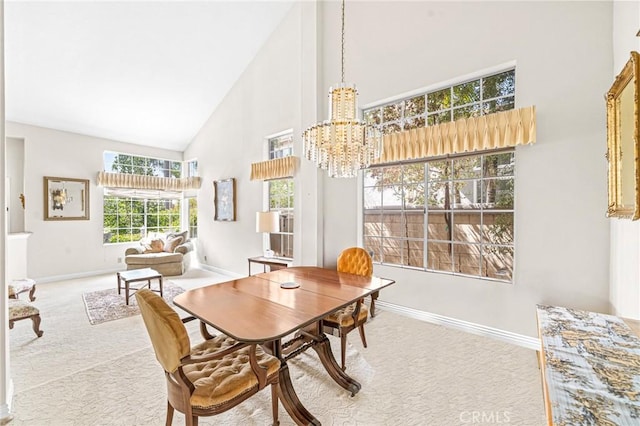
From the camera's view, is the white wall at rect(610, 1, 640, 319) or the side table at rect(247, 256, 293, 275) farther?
the side table at rect(247, 256, 293, 275)

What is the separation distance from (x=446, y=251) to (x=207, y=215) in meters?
5.15

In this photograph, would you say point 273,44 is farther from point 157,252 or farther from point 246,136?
point 157,252

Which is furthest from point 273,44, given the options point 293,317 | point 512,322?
point 512,322

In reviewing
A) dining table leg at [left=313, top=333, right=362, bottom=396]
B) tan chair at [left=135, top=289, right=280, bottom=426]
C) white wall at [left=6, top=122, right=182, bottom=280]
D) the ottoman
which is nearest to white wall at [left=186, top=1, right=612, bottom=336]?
dining table leg at [left=313, top=333, right=362, bottom=396]

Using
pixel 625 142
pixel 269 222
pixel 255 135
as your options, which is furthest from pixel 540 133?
pixel 255 135

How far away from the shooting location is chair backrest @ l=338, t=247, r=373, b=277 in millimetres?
2815

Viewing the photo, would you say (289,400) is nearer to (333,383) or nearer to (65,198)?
(333,383)

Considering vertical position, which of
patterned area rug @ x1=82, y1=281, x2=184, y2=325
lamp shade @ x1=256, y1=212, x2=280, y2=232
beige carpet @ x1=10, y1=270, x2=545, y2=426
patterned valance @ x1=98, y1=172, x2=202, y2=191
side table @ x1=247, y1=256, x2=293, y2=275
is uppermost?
patterned valance @ x1=98, y1=172, x2=202, y2=191

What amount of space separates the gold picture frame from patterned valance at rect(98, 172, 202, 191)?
358 millimetres

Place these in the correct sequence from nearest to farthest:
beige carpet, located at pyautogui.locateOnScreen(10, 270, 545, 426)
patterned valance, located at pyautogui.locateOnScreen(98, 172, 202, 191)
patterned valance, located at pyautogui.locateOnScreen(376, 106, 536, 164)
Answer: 1. beige carpet, located at pyautogui.locateOnScreen(10, 270, 545, 426)
2. patterned valance, located at pyautogui.locateOnScreen(376, 106, 536, 164)
3. patterned valance, located at pyautogui.locateOnScreen(98, 172, 202, 191)

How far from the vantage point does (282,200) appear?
16.2ft

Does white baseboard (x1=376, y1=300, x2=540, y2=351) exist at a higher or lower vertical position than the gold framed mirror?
lower

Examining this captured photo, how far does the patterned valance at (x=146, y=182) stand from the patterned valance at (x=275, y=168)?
7.47ft

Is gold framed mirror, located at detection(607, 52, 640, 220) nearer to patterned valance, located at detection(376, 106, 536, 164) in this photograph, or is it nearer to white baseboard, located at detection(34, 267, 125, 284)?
patterned valance, located at detection(376, 106, 536, 164)
